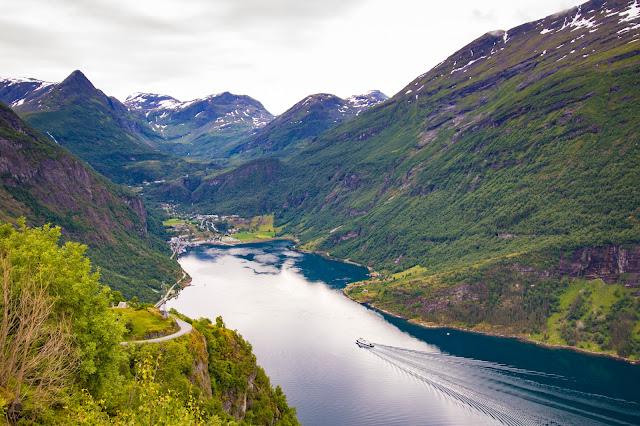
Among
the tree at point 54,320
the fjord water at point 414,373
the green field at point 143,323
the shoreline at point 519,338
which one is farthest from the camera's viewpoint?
the shoreline at point 519,338

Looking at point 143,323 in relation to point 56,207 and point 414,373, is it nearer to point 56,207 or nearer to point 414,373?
point 414,373

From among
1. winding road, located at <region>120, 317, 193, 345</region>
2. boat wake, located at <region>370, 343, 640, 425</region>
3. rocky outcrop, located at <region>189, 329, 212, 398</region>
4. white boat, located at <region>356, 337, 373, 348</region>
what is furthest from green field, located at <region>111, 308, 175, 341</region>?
white boat, located at <region>356, 337, 373, 348</region>

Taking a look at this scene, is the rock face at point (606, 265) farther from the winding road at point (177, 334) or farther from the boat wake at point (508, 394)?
the winding road at point (177, 334)

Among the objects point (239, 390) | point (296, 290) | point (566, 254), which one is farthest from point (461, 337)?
point (239, 390)

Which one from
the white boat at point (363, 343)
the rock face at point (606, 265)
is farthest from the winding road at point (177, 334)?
the rock face at point (606, 265)

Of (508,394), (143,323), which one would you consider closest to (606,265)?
(508,394)

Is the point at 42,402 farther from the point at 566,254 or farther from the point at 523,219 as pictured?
the point at 523,219
